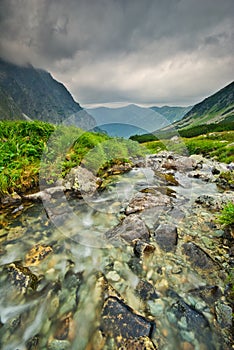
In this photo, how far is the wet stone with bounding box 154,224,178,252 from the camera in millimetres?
4809

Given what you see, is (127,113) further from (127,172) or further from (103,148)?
(127,172)

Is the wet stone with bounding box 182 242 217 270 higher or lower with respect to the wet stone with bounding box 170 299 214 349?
higher

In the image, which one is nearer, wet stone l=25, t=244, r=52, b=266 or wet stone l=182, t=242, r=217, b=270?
wet stone l=182, t=242, r=217, b=270

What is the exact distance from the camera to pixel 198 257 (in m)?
4.30

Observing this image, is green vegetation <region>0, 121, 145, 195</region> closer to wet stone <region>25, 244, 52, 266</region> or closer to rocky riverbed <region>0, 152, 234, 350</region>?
rocky riverbed <region>0, 152, 234, 350</region>

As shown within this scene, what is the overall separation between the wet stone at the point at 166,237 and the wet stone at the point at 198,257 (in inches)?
12.3

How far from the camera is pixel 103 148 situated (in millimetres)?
12398

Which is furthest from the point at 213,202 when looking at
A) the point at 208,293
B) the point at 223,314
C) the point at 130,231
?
the point at 223,314

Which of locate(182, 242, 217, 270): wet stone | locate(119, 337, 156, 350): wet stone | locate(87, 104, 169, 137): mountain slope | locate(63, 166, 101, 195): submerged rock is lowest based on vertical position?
locate(182, 242, 217, 270): wet stone

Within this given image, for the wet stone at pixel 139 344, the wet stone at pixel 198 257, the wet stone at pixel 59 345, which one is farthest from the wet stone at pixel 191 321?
the wet stone at pixel 59 345

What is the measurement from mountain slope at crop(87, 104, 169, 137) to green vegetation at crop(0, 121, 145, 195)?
2145 mm

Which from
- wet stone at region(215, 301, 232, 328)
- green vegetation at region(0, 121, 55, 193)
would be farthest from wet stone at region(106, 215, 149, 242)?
green vegetation at region(0, 121, 55, 193)

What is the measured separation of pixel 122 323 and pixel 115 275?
3.92ft

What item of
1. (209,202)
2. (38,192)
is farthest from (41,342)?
(209,202)
